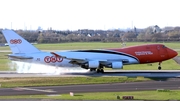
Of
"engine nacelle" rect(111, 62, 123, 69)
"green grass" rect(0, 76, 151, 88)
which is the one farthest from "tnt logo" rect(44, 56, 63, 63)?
"engine nacelle" rect(111, 62, 123, 69)

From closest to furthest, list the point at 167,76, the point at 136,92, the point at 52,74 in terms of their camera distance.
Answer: the point at 136,92
the point at 167,76
the point at 52,74

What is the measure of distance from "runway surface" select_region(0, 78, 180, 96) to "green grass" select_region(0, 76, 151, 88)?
8.01 feet

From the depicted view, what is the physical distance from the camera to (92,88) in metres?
46.3

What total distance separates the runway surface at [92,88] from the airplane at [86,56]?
11122 mm

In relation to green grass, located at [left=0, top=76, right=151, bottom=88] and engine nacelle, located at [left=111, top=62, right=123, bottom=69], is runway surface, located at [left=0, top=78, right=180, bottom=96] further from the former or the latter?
engine nacelle, located at [left=111, top=62, right=123, bottom=69]

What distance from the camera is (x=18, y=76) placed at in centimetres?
5781

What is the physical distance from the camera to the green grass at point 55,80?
164 feet

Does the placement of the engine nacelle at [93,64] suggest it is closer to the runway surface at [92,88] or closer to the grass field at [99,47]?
the runway surface at [92,88]

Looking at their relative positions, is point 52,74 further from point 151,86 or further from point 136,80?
point 151,86

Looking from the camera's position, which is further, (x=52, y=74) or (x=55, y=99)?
(x=52, y=74)

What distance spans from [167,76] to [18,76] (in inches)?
782

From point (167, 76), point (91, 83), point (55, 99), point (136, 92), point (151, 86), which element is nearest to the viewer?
point (55, 99)

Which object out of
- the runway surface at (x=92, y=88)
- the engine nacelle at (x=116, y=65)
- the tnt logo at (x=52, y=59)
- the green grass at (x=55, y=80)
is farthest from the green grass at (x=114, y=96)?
the tnt logo at (x=52, y=59)

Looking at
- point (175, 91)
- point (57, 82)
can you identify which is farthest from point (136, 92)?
point (57, 82)
